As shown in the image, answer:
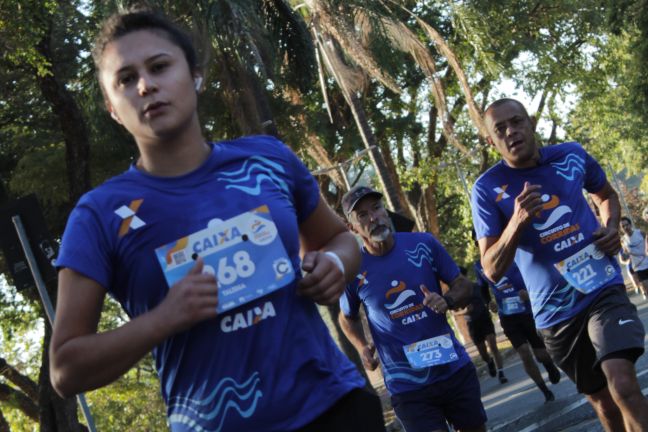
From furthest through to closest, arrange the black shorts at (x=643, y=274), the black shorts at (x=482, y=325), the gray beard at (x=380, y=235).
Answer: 1. the black shorts at (x=643, y=274)
2. the black shorts at (x=482, y=325)
3. the gray beard at (x=380, y=235)

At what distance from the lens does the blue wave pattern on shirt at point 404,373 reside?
7.40 metres

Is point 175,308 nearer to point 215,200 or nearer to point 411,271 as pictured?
point 215,200

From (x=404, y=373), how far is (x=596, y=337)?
1816 mm

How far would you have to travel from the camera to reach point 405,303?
24.9 feet

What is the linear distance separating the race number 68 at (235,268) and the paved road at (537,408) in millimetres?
6751

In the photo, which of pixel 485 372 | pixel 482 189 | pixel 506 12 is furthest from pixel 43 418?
pixel 506 12

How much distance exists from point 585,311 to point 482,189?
0.89 m

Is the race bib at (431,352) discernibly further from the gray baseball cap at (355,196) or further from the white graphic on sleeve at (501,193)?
the white graphic on sleeve at (501,193)

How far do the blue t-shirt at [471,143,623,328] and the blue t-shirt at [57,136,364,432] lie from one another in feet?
11.2

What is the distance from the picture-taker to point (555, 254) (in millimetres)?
6156

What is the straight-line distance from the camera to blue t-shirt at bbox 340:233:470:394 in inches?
295

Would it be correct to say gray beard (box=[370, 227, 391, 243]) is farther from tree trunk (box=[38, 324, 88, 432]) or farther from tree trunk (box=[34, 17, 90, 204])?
tree trunk (box=[34, 17, 90, 204])

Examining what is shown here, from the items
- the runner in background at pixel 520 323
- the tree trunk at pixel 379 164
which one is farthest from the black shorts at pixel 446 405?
the tree trunk at pixel 379 164

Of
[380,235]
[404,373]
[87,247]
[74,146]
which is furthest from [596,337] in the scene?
[74,146]
